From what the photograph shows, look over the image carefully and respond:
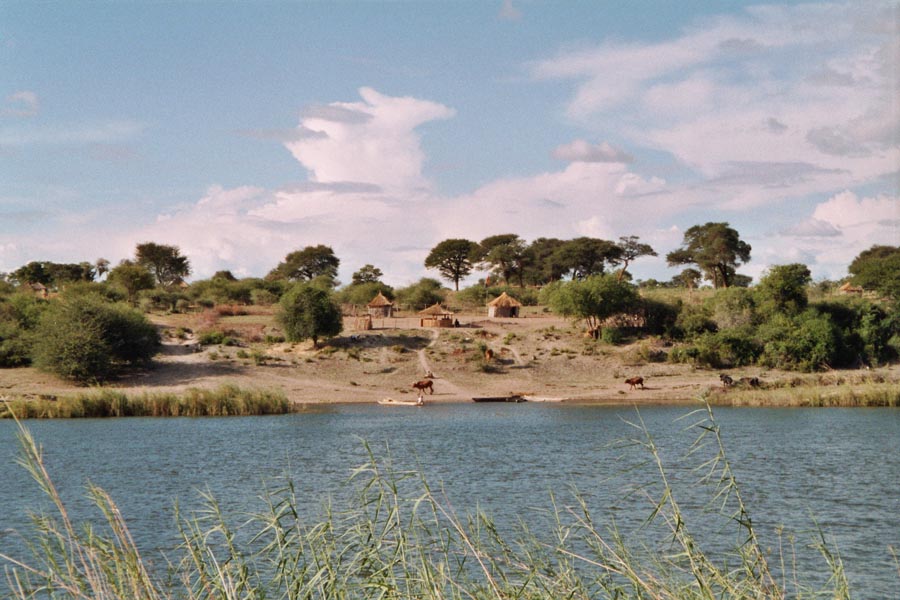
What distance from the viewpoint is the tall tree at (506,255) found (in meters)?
104

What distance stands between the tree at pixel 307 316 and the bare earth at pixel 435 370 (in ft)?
3.31

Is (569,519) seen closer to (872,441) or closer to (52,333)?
(872,441)

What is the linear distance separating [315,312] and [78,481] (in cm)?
3597

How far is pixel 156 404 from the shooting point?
144 ft

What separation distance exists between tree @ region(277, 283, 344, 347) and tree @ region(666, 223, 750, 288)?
42498mm

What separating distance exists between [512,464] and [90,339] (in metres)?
32.1

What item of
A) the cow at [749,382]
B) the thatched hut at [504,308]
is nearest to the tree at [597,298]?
the thatched hut at [504,308]

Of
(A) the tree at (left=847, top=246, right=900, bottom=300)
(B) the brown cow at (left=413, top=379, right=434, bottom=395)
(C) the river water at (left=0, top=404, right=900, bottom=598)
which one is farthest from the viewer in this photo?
(A) the tree at (left=847, top=246, right=900, bottom=300)

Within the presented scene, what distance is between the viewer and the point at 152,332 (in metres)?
57.4

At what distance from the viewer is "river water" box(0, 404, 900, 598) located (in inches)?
767

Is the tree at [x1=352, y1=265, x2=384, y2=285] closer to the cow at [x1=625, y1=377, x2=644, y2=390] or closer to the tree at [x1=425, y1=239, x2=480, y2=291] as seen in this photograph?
the tree at [x1=425, y1=239, x2=480, y2=291]

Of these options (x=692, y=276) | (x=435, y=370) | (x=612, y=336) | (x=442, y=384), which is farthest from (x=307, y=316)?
(x=692, y=276)

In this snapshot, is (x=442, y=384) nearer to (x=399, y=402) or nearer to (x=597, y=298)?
(x=399, y=402)

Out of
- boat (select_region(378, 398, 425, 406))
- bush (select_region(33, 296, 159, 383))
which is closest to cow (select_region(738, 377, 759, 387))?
boat (select_region(378, 398, 425, 406))
